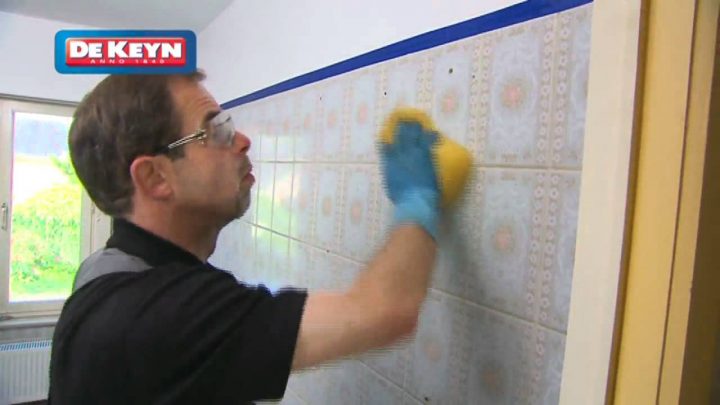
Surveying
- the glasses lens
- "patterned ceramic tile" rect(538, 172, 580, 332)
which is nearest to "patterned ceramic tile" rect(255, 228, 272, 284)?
the glasses lens

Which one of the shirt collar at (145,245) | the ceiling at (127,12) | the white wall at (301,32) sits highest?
the ceiling at (127,12)

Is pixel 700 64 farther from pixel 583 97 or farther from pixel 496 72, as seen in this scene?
pixel 496 72

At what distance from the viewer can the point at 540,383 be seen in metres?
0.62

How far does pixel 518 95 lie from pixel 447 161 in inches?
5.5

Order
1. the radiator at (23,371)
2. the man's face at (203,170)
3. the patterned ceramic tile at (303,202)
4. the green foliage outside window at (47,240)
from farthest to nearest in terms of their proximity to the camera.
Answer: the green foliage outside window at (47,240)
the radiator at (23,371)
the patterned ceramic tile at (303,202)
the man's face at (203,170)

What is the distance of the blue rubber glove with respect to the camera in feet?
2.11

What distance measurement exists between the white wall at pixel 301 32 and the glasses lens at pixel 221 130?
1.24ft

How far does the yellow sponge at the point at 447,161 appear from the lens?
0.69 metres

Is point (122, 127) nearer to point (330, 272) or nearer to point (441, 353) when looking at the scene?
point (330, 272)

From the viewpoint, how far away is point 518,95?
659 millimetres

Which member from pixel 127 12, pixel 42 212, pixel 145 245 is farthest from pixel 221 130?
pixel 42 212

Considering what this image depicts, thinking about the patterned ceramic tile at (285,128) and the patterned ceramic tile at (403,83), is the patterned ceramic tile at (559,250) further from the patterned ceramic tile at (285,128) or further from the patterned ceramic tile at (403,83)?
the patterned ceramic tile at (285,128)

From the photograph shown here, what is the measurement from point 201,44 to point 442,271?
2.18m

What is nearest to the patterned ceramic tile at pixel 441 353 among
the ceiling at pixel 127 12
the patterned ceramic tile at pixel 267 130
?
the patterned ceramic tile at pixel 267 130
